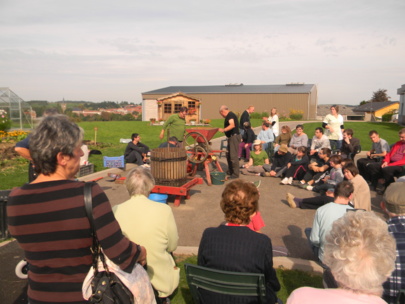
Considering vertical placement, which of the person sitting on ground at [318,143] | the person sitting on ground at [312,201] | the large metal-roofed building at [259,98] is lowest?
the person sitting on ground at [312,201]

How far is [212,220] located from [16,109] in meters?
19.3

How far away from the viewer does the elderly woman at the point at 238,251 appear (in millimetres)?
2652

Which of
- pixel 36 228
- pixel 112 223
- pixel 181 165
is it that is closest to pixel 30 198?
pixel 36 228

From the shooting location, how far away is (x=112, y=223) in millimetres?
1990

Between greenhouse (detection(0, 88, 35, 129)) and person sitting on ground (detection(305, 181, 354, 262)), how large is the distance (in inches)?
808

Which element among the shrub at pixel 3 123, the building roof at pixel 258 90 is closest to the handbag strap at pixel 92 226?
the shrub at pixel 3 123

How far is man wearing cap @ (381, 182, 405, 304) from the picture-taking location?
2.62 metres

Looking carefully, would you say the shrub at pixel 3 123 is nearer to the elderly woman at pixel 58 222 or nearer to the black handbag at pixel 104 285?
the elderly woman at pixel 58 222

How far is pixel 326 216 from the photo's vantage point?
157 inches

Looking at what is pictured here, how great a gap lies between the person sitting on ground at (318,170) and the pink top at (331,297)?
267 inches

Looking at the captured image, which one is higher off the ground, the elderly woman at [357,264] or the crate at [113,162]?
the elderly woman at [357,264]

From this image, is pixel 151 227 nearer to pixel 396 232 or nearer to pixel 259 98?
pixel 396 232

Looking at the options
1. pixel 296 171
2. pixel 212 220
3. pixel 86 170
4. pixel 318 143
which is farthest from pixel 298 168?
pixel 86 170

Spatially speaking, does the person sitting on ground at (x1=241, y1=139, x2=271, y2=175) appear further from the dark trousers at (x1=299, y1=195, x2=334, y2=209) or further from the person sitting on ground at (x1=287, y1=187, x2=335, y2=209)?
the dark trousers at (x1=299, y1=195, x2=334, y2=209)
